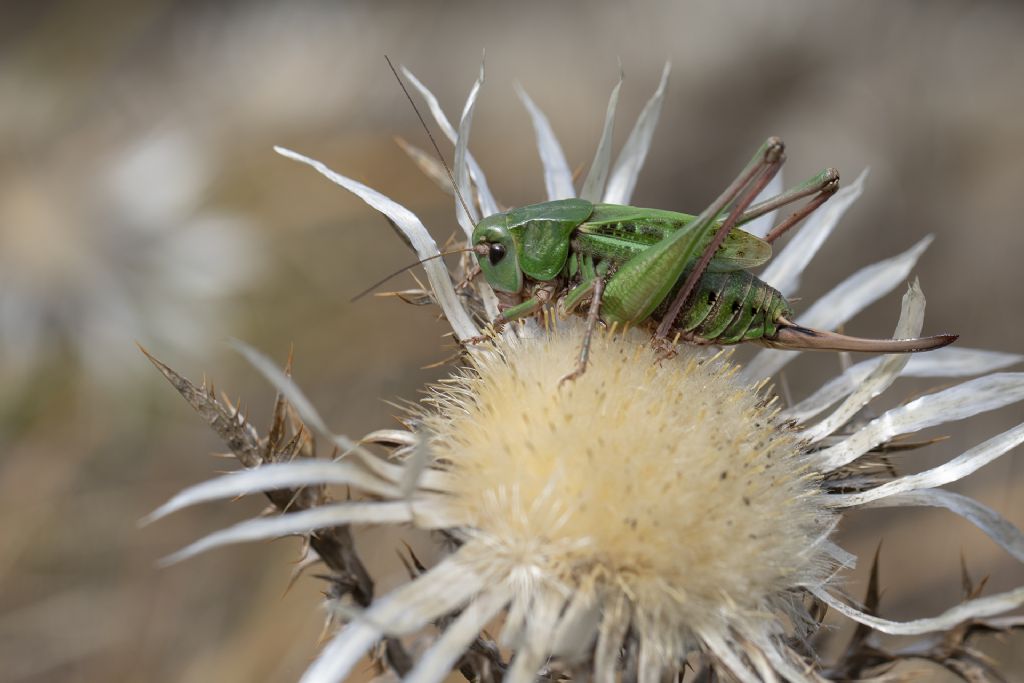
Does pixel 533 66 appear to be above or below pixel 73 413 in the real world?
above

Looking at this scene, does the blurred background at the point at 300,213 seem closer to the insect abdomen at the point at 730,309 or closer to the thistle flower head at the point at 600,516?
the thistle flower head at the point at 600,516

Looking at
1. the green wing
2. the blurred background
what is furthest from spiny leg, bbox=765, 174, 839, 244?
the blurred background

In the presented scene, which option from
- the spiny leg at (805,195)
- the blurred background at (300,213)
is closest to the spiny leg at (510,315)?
the spiny leg at (805,195)

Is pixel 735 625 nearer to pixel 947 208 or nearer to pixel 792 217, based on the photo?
pixel 792 217

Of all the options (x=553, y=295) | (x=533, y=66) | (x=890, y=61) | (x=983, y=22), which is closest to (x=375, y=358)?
(x=553, y=295)

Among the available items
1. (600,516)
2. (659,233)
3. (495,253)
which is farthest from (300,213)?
(600,516)

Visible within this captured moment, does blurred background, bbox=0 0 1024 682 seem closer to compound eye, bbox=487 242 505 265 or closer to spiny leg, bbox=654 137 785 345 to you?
spiny leg, bbox=654 137 785 345
